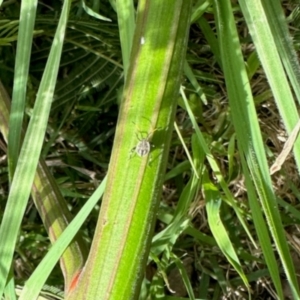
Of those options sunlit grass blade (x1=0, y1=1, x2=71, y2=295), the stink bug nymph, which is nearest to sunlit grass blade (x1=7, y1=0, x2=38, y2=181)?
sunlit grass blade (x1=0, y1=1, x2=71, y2=295)

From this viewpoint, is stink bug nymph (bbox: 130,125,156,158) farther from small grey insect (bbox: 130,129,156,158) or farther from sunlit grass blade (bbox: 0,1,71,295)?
sunlit grass blade (bbox: 0,1,71,295)

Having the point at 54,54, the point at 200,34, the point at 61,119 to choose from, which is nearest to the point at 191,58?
the point at 200,34

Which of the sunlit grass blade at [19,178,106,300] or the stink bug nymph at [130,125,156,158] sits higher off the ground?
the stink bug nymph at [130,125,156,158]

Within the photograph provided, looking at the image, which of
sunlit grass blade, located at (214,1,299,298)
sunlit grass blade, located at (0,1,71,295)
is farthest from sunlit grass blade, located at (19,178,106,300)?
sunlit grass blade, located at (214,1,299,298)

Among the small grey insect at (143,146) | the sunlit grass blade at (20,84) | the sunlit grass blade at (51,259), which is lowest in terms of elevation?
the sunlit grass blade at (51,259)

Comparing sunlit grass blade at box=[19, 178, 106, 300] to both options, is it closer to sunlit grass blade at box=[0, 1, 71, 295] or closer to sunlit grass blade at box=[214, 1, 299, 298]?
sunlit grass blade at box=[0, 1, 71, 295]

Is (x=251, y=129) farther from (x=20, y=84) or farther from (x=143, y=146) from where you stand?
(x=20, y=84)

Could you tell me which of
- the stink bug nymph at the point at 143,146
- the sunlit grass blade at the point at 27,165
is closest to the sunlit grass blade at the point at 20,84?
the sunlit grass blade at the point at 27,165

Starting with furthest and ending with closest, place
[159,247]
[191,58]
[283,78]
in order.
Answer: [191,58] < [159,247] < [283,78]

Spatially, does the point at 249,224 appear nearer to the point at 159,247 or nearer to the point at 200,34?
the point at 159,247

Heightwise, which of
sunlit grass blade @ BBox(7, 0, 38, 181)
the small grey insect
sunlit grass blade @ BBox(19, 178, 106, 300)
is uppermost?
sunlit grass blade @ BBox(7, 0, 38, 181)

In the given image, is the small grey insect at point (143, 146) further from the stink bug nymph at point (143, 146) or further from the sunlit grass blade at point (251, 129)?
the sunlit grass blade at point (251, 129)
